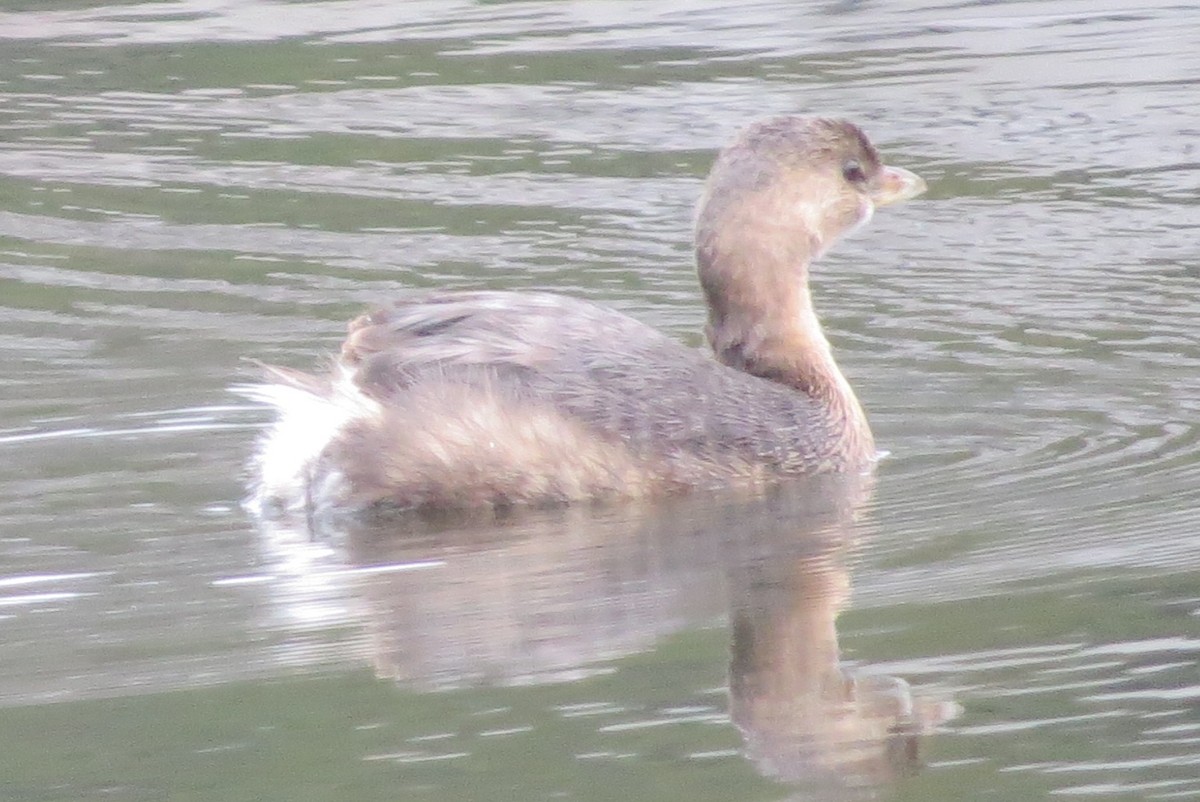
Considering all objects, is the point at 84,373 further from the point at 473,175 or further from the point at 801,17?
the point at 801,17

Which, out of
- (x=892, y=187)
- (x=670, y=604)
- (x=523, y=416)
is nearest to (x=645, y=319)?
(x=892, y=187)

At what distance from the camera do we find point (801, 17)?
1338cm

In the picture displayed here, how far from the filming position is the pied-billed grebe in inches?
251

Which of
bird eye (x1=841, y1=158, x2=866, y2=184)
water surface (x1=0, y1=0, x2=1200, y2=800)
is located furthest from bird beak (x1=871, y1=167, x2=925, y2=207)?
water surface (x1=0, y1=0, x2=1200, y2=800)

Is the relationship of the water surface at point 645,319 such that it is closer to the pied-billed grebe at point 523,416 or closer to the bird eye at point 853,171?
the pied-billed grebe at point 523,416

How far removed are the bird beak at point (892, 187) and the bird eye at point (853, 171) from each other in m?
0.07

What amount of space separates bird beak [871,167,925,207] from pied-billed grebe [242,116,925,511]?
63 centimetres

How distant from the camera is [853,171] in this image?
292 inches

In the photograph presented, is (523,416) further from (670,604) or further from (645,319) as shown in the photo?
(645,319)

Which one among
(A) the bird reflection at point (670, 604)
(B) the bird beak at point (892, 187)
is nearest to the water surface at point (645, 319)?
(A) the bird reflection at point (670, 604)

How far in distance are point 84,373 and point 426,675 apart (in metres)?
3.47

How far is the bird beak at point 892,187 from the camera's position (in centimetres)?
752

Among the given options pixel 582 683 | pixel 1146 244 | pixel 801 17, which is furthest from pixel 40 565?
pixel 801 17

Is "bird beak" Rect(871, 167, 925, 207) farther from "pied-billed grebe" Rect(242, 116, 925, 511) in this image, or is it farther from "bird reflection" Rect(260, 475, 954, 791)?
"bird reflection" Rect(260, 475, 954, 791)
